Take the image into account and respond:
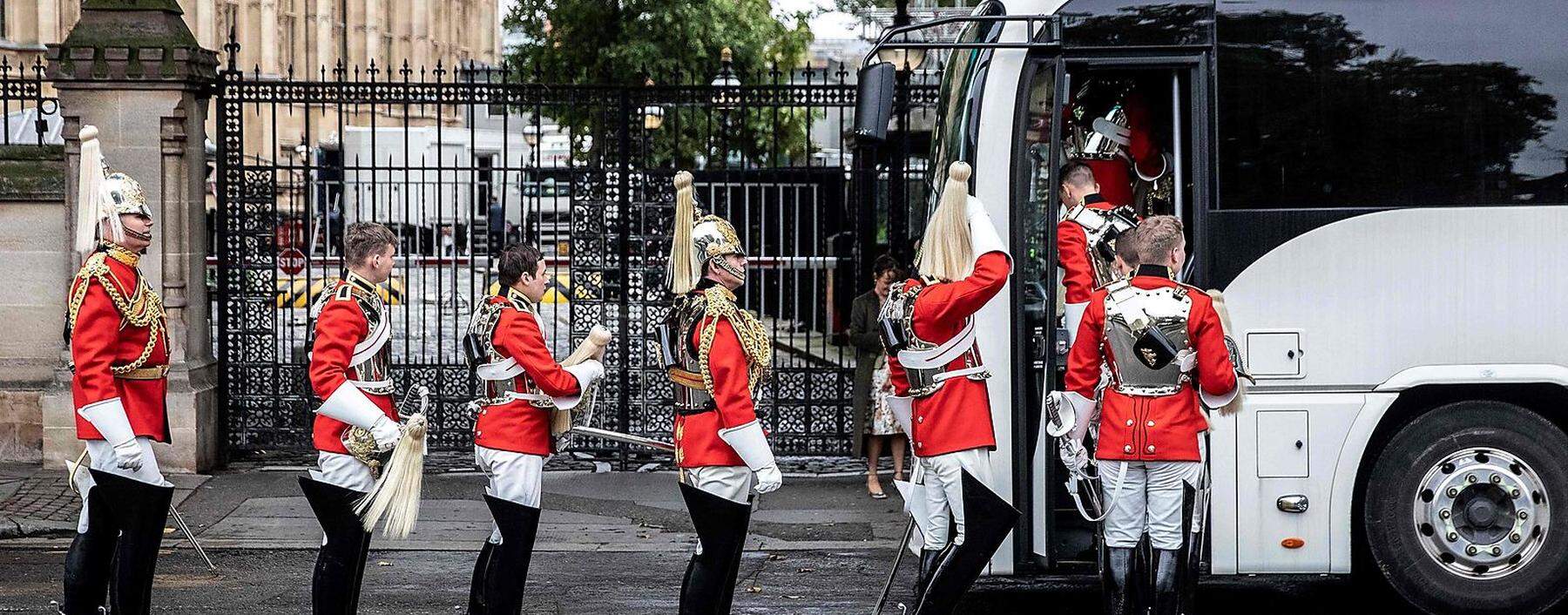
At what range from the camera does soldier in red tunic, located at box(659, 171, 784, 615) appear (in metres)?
7.05

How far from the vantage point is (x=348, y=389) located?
23.3 feet

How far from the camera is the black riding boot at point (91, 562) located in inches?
298

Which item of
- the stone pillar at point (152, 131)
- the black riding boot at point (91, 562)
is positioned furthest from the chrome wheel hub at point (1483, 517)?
the stone pillar at point (152, 131)

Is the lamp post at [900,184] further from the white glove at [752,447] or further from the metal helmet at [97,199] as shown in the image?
the metal helmet at [97,199]

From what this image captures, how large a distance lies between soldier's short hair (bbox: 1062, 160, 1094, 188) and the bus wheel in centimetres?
180

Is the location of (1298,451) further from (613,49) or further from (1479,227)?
(613,49)

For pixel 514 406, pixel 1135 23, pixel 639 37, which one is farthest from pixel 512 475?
pixel 639 37

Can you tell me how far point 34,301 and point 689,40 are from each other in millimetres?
14550

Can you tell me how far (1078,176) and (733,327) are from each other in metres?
2.01

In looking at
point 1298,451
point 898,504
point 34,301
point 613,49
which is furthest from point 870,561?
point 613,49

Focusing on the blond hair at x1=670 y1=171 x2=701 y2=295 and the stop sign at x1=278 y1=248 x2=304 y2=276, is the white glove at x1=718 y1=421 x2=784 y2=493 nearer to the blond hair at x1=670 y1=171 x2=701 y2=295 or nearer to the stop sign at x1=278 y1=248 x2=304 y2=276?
the blond hair at x1=670 y1=171 x2=701 y2=295

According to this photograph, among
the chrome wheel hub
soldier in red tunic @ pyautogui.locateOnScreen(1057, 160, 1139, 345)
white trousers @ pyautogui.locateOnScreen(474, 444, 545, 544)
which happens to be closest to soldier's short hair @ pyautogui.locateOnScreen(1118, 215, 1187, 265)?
soldier in red tunic @ pyautogui.locateOnScreen(1057, 160, 1139, 345)

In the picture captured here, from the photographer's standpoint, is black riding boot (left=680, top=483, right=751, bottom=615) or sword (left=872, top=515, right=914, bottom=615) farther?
sword (left=872, top=515, right=914, bottom=615)

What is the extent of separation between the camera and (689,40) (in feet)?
85.7
